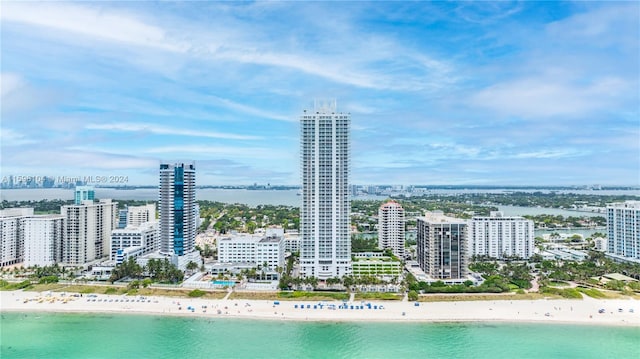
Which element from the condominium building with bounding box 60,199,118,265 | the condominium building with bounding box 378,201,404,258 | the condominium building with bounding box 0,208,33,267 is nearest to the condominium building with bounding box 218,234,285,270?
the condominium building with bounding box 378,201,404,258

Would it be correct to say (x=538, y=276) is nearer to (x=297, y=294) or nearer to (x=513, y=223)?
(x=513, y=223)

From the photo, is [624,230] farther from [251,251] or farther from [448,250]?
Answer: [251,251]

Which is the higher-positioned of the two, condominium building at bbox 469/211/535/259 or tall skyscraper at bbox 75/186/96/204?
tall skyscraper at bbox 75/186/96/204

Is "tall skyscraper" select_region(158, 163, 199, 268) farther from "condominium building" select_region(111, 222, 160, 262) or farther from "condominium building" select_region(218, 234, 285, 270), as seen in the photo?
"condominium building" select_region(111, 222, 160, 262)

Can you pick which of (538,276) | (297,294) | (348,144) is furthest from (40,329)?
(538,276)

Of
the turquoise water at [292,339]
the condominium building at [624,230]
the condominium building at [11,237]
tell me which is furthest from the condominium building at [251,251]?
the condominium building at [624,230]

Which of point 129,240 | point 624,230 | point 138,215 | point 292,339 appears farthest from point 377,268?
point 138,215
